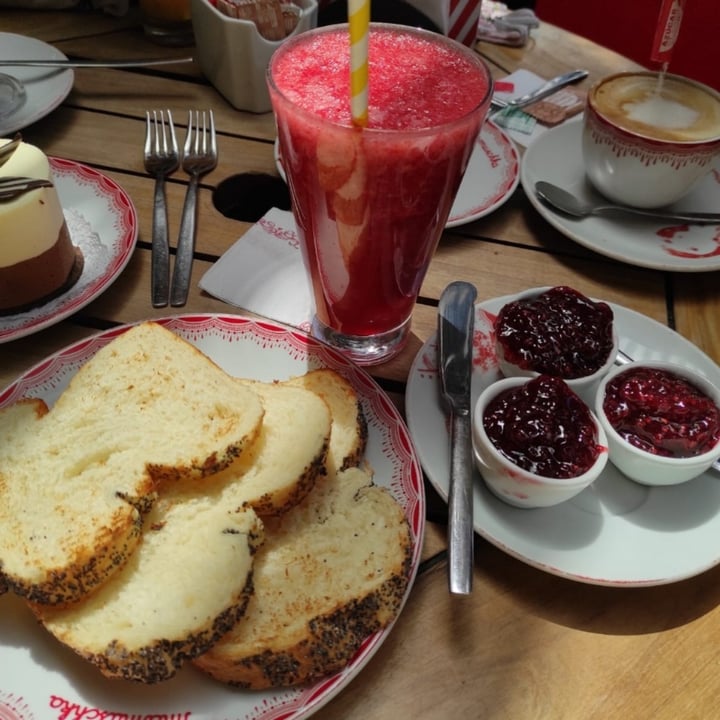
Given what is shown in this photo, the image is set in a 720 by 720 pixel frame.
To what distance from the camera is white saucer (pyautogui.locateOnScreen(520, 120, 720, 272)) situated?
53.5 inches

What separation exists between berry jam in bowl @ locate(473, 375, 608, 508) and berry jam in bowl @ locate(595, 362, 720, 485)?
2.0 inches

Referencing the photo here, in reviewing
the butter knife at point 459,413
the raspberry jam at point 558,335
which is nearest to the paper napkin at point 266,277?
the butter knife at point 459,413

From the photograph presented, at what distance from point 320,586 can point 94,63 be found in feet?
4.93

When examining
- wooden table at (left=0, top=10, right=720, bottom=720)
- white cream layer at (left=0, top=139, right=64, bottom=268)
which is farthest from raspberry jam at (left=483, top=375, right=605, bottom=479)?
white cream layer at (left=0, top=139, right=64, bottom=268)

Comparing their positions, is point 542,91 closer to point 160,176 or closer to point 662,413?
point 160,176

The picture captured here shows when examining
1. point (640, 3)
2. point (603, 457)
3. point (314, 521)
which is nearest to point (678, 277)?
point (603, 457)

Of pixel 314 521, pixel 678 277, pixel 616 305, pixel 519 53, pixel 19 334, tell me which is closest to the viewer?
pixel 314 521

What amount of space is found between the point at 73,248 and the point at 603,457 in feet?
3.17

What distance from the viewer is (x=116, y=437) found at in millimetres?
902

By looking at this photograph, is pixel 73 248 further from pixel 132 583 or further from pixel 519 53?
pixel 519 53

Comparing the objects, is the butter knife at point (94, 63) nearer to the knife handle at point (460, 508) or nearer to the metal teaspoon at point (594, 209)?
the metal teaspoon at point (594, 209)

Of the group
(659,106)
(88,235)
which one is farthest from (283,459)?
(659,106)

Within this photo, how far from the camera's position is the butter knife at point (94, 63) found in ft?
5.45

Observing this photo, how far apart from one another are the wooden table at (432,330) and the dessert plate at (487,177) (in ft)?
0.15
